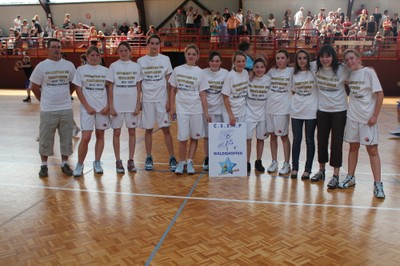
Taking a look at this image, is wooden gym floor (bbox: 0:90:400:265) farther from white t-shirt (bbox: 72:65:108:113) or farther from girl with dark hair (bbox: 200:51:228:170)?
Answer: white t-shirt (bbox: 72:65:108:113)

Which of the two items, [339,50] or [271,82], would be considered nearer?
[271,82]

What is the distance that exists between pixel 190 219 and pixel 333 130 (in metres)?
2.17

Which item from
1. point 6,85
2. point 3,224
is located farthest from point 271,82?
point 6,85

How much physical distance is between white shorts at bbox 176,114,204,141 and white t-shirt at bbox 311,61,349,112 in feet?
5.33

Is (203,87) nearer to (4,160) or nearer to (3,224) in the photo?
(3,224)

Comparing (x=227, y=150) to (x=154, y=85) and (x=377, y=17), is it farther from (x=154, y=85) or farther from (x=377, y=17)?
(x=377, y=17)

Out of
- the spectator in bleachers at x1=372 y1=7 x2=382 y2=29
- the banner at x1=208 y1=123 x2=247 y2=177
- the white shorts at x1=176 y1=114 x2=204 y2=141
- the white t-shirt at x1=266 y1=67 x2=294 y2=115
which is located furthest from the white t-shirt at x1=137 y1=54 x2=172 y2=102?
the spectator in bleachers at x1=372 y1=7 x2=382 y2=29

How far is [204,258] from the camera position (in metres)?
3.33

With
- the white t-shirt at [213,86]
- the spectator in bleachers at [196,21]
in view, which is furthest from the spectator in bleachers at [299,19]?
the white t-shirt at [213,86]

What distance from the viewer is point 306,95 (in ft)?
16.6

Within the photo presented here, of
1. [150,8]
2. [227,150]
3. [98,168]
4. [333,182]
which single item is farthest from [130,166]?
[150,8]

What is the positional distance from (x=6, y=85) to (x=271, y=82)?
18.3 m

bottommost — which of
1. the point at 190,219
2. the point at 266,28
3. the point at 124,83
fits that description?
the point at 190,219

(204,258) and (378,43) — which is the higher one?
(378,43)
